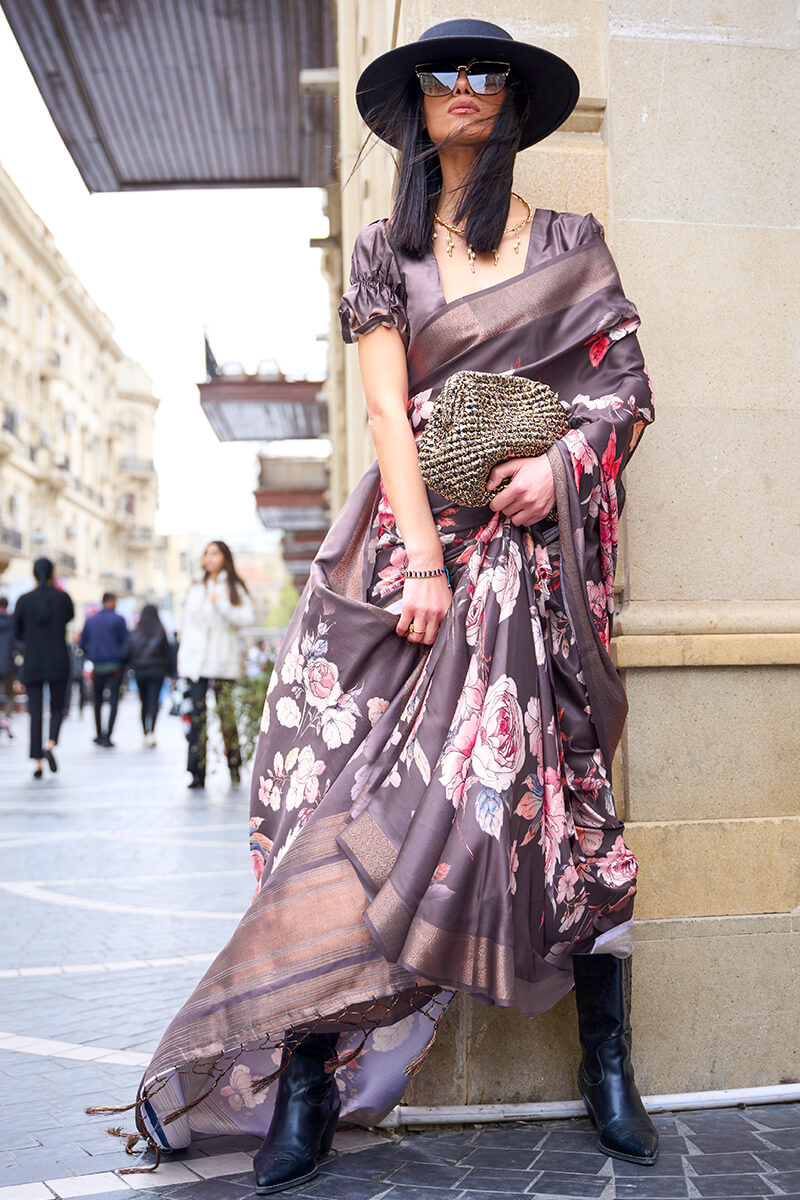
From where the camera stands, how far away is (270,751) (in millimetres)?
2664

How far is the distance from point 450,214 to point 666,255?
68 cm

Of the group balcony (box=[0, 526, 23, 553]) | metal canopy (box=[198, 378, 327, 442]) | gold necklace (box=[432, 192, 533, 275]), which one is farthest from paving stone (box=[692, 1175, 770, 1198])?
balcony (box=[0, 526, 23, 553])

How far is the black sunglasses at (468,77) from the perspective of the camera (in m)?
2.57

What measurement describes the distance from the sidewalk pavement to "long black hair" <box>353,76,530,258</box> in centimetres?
196

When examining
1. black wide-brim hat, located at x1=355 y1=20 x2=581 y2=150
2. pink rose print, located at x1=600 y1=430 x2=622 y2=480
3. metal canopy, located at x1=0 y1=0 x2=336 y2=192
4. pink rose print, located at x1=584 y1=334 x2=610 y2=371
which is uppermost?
metal canopy, located at x1=0 y1=0 x2=336 y2=192

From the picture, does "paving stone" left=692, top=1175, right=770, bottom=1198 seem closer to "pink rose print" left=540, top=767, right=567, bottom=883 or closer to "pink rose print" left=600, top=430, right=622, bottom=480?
"pink rose print" left=540, top=767, right=567, bottom=883

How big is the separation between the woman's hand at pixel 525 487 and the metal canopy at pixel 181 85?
7820 mm

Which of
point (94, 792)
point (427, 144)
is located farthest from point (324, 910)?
point (94, 792)

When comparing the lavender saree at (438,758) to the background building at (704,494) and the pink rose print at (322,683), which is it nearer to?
the pink rose print at (322,683)

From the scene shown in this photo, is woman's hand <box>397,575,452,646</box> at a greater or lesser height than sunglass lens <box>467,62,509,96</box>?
lesser

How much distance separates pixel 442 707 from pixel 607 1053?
87cm

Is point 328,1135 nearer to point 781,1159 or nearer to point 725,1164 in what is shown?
point 725,1164

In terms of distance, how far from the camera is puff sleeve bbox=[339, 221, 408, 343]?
2.59m

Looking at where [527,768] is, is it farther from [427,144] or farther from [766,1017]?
[427,144]
